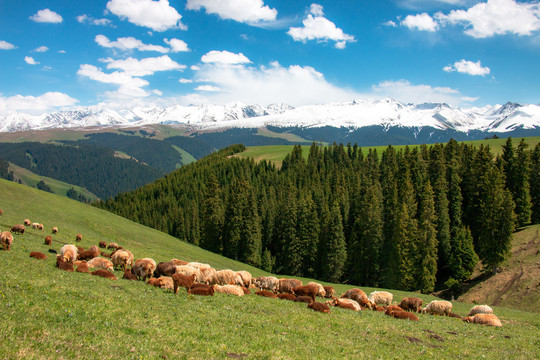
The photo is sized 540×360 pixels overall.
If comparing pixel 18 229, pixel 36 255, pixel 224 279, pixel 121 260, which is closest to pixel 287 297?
pixel 224 279

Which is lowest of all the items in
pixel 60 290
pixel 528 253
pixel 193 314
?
pixel 528 253

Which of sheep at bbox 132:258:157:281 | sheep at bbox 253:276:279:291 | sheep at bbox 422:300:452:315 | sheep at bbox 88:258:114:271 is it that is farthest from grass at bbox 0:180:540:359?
sheep at bbox 253:276:279:291

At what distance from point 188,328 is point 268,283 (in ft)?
47.3

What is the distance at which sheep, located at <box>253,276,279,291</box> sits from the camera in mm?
26500

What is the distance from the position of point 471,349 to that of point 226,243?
2553 inches

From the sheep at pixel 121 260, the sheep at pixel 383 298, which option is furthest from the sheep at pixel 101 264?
the sheep at pixel 383 298

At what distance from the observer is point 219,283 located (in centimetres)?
2420

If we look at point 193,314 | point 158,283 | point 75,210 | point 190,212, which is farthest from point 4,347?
point 190,212

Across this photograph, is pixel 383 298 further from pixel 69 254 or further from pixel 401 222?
pixel 401 222

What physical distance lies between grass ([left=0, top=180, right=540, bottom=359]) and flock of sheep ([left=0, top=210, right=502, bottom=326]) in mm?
997

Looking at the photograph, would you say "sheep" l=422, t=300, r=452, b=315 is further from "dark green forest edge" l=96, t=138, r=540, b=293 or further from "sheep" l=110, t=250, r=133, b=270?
"dark green forest edge" l=96, t=138, r=540, b=293

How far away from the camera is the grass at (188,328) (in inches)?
403

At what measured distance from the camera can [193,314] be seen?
15109 millimetres

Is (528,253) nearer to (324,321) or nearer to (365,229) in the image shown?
(365,229)
